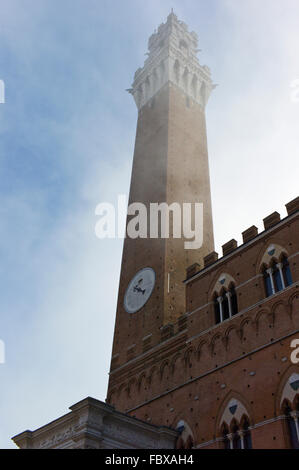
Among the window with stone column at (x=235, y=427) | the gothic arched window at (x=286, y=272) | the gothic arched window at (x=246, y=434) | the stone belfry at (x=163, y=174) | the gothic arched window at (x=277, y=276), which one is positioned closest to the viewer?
the gothic arched window at (x=246, y=434)

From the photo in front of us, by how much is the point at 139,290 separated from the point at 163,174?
7418mm

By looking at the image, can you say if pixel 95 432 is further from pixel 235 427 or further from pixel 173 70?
pixel 173 70

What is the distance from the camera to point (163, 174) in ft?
97.0

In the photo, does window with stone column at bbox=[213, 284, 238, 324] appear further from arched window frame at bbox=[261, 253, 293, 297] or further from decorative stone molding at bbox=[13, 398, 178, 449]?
decorative stone molding at bbox=[13, 398, 178, 449]

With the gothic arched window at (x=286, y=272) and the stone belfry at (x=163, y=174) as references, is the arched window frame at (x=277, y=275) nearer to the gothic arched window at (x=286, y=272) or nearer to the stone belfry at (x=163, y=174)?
the gothic arched window at (x=286, y=272)

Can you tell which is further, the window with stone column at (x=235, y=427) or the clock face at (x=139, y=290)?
the clock face at (x=139, y=290)

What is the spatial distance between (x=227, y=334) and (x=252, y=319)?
124 centimetres

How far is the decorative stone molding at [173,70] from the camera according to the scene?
36750 mm

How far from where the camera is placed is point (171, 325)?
2239cm

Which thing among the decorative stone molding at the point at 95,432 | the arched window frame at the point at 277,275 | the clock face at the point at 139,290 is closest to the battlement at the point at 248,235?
the arched window frame at the point at 277,275

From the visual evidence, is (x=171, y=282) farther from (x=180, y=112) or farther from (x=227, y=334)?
(x=180, y=112)

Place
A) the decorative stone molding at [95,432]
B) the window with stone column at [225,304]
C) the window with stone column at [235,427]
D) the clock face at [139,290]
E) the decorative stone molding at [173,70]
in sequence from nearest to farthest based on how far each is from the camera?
1. the decorative stone molding at [95,432]
2. the window with stone column at [235,427]
3. the window with stone column at [225,304]
4. the clock face at [139,290]
5. the decorative stone molding at [173,70]

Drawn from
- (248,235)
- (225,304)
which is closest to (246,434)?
(225,304)

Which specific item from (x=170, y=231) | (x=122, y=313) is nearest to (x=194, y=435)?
(x=122, y=313)
